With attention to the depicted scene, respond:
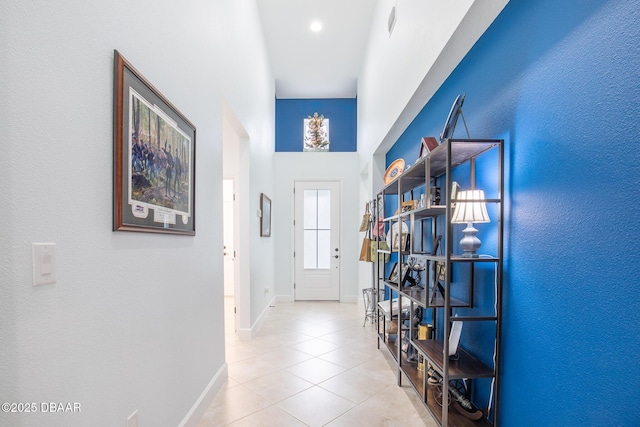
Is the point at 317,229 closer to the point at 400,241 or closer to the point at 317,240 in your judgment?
the point at 317,240

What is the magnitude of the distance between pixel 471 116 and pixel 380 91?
189 centimetres

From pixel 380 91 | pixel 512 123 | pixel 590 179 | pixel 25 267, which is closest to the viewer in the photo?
pixel 25 267

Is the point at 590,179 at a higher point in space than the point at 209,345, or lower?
higher

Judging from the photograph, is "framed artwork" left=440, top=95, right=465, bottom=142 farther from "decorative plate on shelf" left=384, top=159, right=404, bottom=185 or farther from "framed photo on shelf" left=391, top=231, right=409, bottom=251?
"decorative plate on shelf" left=384, top=159, right=404, bottom=185

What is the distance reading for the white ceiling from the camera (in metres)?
4.02

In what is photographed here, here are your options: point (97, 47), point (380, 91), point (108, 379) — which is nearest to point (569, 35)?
point (97, 47)

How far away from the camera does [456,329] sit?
186 cm

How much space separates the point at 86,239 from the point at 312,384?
84.4 inches

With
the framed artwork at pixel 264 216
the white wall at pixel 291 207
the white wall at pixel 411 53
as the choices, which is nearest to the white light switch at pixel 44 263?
the white wall at pixel 411 53

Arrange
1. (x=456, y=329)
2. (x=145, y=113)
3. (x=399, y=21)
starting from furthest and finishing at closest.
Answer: (x=399, y=21) → (x=456, y=329) → (x=145, y=113)

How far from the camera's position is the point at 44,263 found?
90cm

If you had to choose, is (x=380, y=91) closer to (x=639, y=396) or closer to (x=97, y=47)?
(x=97, y=47)

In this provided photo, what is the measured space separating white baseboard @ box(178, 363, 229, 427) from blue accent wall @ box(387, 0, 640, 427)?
1.72m

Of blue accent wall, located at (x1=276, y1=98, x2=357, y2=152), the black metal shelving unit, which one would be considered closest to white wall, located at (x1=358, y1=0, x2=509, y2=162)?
the black metal shelving unit
